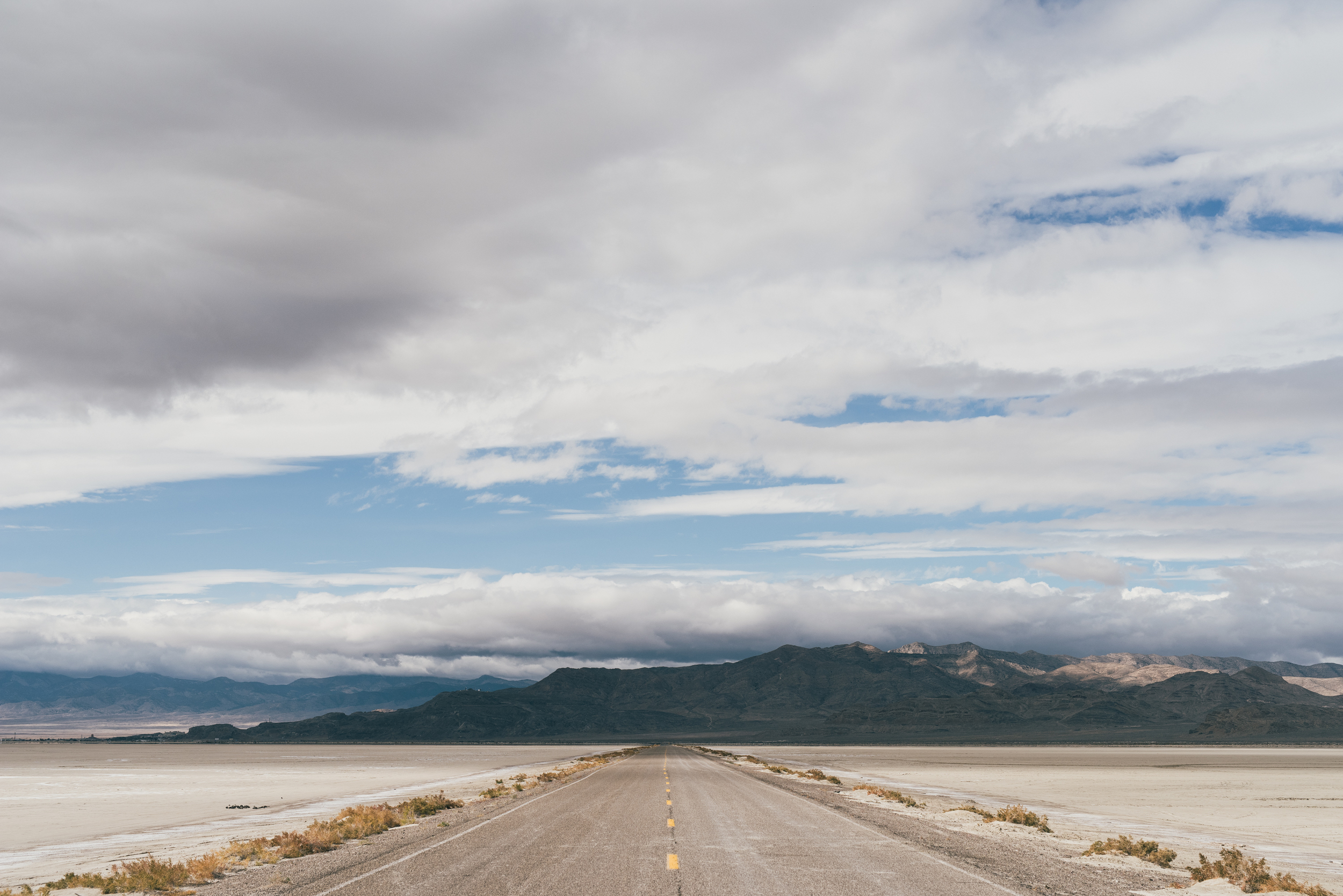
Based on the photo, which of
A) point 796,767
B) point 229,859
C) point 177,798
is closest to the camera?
point 229,859

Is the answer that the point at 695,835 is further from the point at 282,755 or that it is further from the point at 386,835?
the point at 282,755

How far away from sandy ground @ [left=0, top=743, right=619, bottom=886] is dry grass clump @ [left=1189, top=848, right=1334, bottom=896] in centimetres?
2493

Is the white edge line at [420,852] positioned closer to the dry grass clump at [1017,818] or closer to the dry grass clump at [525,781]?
the dry grass clump at [525,781]

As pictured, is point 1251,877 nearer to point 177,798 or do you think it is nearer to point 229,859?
point 229,859

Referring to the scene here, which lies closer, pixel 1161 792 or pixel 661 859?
pixel 661 859

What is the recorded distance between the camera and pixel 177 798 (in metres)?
53.3

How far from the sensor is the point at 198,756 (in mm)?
155250

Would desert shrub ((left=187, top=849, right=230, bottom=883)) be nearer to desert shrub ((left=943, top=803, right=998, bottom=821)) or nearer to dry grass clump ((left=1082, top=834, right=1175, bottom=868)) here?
dry grass clump ((left=1082, top=834, right=1175, bottom=868))

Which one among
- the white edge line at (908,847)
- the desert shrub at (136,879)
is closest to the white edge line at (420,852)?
the white edge line at (908,847)

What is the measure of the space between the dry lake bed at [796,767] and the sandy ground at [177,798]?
18 centimetres

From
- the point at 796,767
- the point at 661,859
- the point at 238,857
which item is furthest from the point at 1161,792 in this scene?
the point at 238,857

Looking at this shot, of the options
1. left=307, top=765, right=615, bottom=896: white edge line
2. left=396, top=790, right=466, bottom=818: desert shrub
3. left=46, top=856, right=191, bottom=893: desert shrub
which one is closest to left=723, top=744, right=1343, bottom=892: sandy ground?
left=307, top=765, right=615, bottom=896: white edge line

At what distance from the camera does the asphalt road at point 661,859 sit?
15234mm

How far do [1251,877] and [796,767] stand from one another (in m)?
62.9
